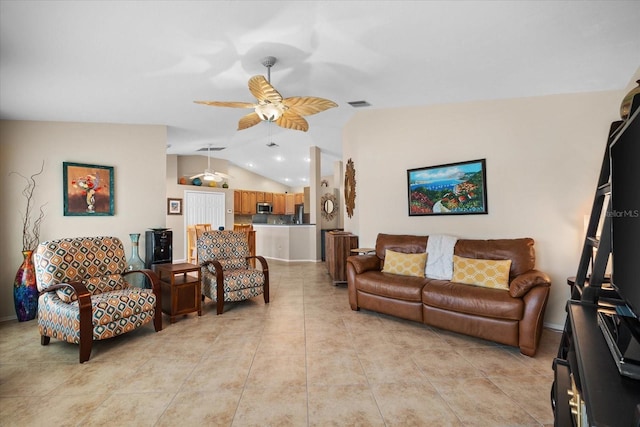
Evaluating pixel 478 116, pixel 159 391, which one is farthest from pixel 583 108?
pixel 159 391

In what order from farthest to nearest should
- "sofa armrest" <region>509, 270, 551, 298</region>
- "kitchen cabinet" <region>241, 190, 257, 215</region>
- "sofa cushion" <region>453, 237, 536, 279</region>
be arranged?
1. "kitchen cabinet" <region>241, 190, 257, 215</region>
2. "sofa cushion" <region>453, 237, 536, 279</region>
3. "sofa armrest" <region>509, 270, 551, 298</region>

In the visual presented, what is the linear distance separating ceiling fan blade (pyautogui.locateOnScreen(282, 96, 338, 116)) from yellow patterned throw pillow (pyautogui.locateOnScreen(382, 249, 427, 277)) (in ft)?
6.44

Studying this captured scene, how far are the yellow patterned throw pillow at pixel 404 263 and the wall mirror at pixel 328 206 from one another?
4.66 m

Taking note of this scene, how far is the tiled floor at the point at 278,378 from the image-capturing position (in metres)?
1.75

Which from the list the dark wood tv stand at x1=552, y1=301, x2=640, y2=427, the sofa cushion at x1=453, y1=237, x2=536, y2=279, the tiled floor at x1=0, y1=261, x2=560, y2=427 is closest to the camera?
the dark wood tv stand at x1=552, y1=301, x2=640, y2=427

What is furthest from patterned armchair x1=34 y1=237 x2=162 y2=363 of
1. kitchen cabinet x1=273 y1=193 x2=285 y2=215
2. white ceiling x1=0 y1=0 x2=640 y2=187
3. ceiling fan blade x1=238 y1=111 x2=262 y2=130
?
kitchen cabinet x1=273 y1=193 x2=285 y2=215

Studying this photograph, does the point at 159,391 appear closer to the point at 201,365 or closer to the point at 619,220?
the point at 201,365

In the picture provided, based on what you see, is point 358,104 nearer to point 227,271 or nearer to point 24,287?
point 227,271

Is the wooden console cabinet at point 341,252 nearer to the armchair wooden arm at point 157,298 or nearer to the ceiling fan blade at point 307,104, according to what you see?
the ceiling fan blade at point 307,104

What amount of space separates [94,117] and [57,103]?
51cm

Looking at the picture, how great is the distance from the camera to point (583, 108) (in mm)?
2982

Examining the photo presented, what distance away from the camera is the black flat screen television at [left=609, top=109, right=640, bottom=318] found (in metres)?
0.98

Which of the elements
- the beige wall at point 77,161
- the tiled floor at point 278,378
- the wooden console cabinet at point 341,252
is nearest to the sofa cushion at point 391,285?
the tiled floor at point 278,378

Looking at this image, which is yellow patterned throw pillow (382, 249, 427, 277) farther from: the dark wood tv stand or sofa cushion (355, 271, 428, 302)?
the dark wood tv stand
